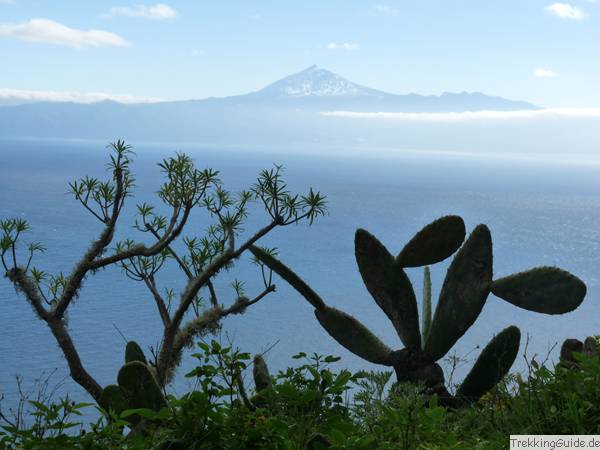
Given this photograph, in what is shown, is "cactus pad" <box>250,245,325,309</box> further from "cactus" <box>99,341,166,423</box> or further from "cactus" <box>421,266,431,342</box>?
"cactus" <box>99,341,166,423</box>

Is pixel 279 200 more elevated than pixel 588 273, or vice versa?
pixel 279 200

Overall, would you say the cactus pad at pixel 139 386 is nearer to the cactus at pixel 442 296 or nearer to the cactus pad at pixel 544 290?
the cactus at pixel 442 296

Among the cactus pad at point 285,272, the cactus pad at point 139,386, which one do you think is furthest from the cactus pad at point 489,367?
the cactus pad at point 139,386

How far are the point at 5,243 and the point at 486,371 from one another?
390cm

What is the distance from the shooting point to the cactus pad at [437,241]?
593 cm

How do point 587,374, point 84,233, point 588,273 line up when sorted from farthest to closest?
point 84,233
point 588,273
point 587,374

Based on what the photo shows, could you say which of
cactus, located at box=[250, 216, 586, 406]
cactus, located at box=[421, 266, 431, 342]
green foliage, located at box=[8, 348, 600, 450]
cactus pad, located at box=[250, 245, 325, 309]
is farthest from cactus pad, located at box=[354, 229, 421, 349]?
Result: green foliage, located at box=[8, 348, 600, 450]

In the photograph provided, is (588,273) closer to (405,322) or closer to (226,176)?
(405,322)

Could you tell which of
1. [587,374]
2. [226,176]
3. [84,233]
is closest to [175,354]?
[587,374]

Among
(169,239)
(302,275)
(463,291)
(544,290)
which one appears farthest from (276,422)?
(302,275)

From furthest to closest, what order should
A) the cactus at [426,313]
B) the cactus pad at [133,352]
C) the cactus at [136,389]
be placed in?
the cactus at [426,313]
the cactus pad at [133,352]
the cactus at [136,389]

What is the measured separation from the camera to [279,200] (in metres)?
5.74

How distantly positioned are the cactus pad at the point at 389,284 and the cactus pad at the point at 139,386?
247 cm

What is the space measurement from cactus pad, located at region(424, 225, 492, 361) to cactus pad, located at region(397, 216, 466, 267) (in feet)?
0.35
